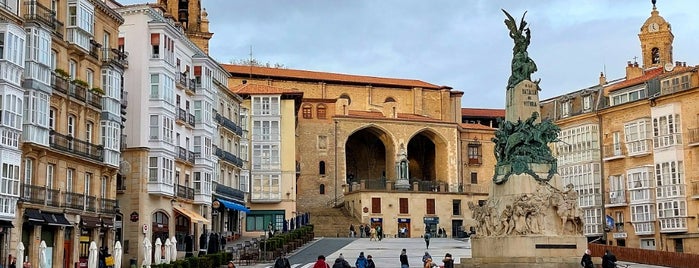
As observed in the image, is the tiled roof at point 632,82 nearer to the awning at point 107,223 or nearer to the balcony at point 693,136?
the balcony at point 693,136

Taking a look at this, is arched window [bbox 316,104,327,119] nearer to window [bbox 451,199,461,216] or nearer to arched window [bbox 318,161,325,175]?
arched window [bbox 318,161,325,175]

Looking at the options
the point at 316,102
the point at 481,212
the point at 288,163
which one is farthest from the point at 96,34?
the point at 316,102

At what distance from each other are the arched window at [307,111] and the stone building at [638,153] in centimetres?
2280

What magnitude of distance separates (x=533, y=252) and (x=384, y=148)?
59022 mm

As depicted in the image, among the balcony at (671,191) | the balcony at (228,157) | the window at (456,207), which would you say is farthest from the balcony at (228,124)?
the balcony at (671,191)

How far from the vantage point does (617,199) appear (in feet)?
193

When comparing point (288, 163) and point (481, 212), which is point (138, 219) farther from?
point (288, 163)

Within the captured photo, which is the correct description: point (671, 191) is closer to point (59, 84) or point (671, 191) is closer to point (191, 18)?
point (59, 84)

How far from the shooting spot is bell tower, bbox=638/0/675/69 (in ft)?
256

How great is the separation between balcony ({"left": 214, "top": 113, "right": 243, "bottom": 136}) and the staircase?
31.6 ft

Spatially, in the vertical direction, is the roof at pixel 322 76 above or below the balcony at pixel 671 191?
above

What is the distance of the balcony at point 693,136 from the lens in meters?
52.1

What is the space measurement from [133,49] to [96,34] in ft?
19.8

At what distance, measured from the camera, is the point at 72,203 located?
3647 centimetres
